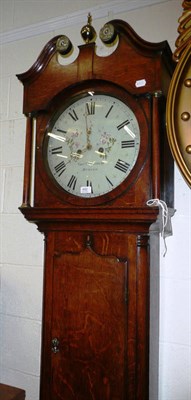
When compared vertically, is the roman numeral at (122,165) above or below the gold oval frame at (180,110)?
below

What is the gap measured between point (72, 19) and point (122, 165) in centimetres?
74

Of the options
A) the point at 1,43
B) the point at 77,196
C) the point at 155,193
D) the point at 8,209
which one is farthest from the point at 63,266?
the point at 1,43

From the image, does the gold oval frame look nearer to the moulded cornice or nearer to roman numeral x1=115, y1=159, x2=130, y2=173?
roman numeral x1=115, y1=159, x2=130, y2=173

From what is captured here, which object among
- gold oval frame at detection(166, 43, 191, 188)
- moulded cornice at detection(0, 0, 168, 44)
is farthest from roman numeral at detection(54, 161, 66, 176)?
moulded cornice at detection(0, 0, 168, 44)

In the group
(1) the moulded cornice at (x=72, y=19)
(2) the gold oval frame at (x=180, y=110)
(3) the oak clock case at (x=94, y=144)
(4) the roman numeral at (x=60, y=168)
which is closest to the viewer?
(2) the gold oval frame at (x=180, y=110)

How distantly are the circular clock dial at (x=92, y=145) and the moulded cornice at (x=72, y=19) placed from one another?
450 millimetres

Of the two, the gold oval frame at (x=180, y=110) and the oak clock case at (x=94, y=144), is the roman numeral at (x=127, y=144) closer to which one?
the oak clock case at (x=94, y=144)

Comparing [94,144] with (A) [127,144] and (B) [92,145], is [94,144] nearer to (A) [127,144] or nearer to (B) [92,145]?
(B) [92,145]

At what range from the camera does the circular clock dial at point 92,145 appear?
95 cm

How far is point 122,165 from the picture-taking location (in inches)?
37.2

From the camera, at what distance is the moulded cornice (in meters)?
1.19

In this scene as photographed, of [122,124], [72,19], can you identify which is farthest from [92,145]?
[72,19]

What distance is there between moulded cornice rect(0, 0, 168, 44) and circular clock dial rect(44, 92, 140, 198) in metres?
0.45

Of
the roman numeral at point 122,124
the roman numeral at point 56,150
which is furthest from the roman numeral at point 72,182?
the roman numeral at point 122,124
